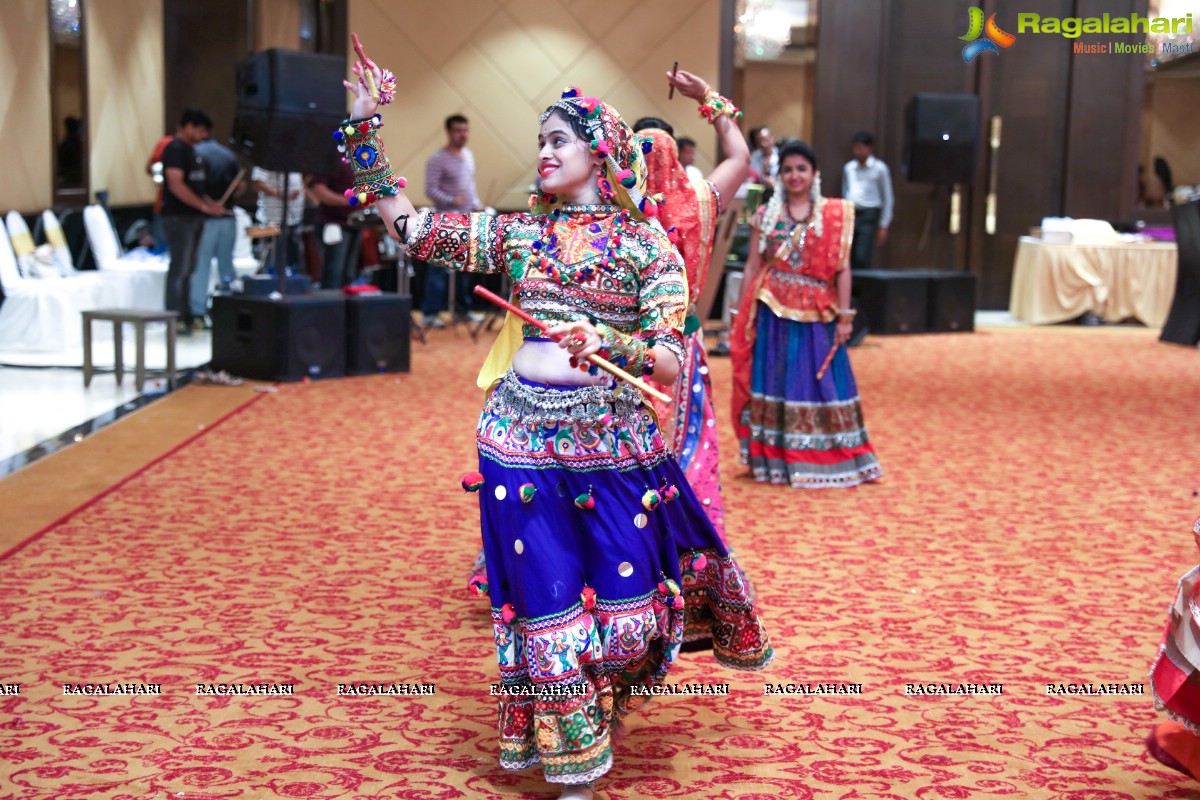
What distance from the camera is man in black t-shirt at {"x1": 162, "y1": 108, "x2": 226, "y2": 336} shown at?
9.98 m

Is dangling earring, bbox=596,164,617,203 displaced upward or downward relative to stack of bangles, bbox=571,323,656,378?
upward

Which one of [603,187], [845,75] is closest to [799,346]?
[603,187]

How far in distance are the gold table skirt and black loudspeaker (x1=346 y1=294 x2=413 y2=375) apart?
6.75 meters

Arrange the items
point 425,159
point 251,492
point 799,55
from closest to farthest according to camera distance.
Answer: point 251,492
point 425,159
point 799,55

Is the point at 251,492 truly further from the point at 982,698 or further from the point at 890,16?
the point at 890,16

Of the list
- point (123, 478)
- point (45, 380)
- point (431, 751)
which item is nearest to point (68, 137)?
point (45, 380)

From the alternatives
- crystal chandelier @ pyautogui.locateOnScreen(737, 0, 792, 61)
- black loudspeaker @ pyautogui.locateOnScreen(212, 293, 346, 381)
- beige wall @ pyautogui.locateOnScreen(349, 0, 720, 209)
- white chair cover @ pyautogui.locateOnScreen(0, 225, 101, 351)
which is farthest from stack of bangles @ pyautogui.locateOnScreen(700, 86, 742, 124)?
crystal chandelier @ pyautogui.locateOnScreen(737, 0, 792, 61)

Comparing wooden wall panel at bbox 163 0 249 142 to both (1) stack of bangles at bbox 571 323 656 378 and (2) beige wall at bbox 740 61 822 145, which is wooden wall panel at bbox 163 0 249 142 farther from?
(1) stack of bangles at bbox 571 323 656 378

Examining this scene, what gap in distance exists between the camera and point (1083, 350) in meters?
11.2

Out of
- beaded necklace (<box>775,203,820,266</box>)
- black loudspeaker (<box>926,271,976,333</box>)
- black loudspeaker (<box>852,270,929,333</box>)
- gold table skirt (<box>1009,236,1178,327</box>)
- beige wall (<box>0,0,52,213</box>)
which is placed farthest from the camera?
gold table skirt (<box>1009,236,1178,327</box>)

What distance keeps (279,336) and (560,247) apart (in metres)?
6.02

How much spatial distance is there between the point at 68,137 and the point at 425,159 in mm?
3725

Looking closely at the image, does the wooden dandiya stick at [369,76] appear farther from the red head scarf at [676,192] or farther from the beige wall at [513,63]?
the beige wall at [513,63]

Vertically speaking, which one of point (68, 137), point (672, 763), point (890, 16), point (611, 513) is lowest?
point (672, 763)
